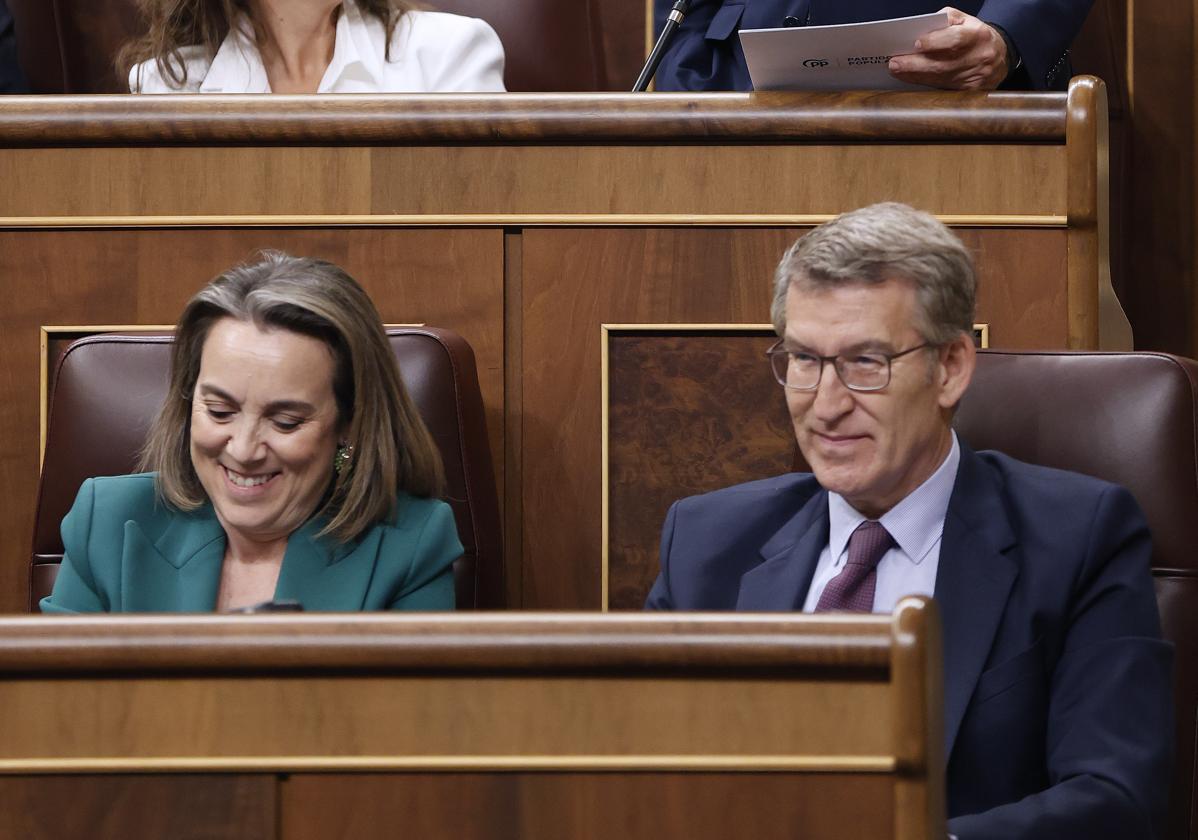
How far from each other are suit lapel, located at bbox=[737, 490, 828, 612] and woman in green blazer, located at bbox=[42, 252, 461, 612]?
243 millimetres

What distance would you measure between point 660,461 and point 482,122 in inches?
12.4

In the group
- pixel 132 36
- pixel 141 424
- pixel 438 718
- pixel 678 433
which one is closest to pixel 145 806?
pixel 438 718

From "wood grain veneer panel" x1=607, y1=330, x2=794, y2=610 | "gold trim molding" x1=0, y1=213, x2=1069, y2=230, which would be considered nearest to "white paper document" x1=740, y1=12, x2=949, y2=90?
"gold trim molding" x1=0, y1=213, x2=1069, y2=230

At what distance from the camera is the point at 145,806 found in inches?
26.0

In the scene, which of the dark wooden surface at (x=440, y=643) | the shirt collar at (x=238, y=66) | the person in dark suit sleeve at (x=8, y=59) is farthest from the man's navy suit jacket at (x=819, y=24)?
the dark wooden surface at (x=440, y=643)

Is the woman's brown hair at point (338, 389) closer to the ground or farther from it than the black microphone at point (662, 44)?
closer to the ground

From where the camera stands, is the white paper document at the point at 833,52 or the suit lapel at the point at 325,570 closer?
the suit lapel at the point at 325,570

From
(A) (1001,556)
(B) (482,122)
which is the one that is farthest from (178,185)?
(A) (1001,556)

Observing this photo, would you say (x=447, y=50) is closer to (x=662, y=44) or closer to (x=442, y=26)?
(x=442, y=26)

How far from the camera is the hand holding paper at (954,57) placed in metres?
1.35

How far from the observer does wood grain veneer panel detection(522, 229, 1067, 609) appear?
1.35 m

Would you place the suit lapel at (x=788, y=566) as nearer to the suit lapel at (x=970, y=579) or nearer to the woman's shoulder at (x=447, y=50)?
the suit lapel at (x=970, y=579)

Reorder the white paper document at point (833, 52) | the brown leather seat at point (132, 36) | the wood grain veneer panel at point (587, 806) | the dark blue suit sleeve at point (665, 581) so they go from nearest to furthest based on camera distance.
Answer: the wood grain veneer panel at point (587, 806), the dark blue suit sleeve at point (665, 581), the white paper document at point (833, 52), the brown leather seat at point (132, 36)

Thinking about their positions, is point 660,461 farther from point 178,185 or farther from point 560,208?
point 178,185
